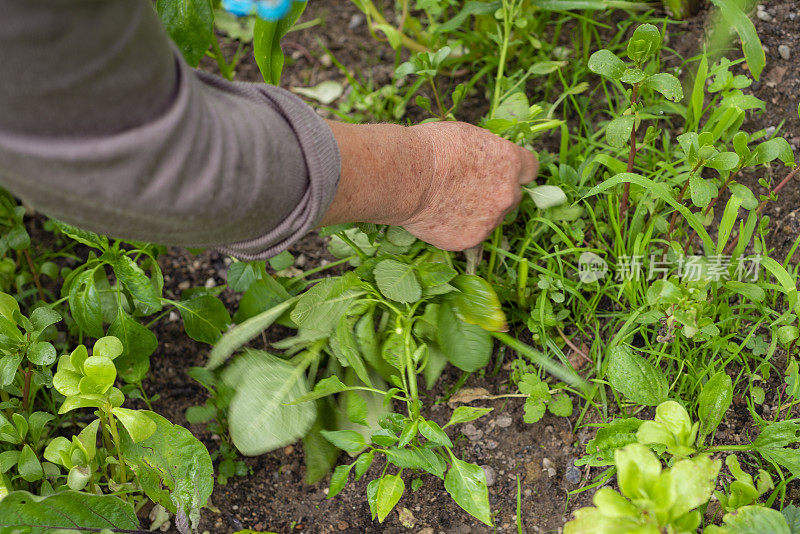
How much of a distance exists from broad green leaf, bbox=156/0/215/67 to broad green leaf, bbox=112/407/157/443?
69 centimetres

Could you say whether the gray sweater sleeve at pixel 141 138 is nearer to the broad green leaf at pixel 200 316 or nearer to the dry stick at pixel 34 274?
the broad green leaf at pixel 200 316

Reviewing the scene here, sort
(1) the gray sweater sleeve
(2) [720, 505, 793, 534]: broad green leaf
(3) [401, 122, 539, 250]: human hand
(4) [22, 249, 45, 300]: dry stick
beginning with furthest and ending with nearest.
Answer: (4) [22, 249, 45, 300]: dry stick → (3) [401, 122, 539, 250]: human hand → (2) [720, 505, 793, 534]: broad green leaf → (1) the gray sweater sleeve

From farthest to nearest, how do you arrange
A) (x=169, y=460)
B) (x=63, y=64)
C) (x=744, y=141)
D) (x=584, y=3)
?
(x=584, y=3) → (x=169, y=460) → (x=744, y=141) → (x=63, y=64)

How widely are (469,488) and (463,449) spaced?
0.73ft

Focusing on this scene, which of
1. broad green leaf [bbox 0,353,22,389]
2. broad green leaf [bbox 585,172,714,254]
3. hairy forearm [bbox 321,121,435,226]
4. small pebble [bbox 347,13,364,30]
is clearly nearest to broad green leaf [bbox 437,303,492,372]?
hairy forearm [bbox 321,121,435,226]

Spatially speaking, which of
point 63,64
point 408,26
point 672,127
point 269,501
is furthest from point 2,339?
point 672,127

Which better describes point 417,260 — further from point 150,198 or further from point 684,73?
point 684,73

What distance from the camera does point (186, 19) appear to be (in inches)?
49.9

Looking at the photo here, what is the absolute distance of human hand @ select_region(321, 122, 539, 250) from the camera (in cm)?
110

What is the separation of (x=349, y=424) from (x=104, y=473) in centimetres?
50

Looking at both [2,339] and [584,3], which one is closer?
[2,339]

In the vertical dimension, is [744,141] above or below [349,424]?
above

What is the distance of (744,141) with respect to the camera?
46.0 inches

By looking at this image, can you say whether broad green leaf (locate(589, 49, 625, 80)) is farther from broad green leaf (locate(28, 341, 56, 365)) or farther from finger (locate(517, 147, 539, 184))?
broad green leaf (locate(28, 341, 56, 365))
